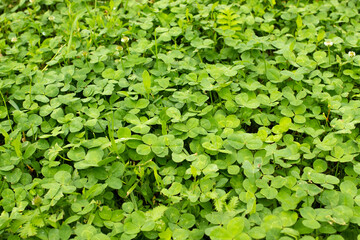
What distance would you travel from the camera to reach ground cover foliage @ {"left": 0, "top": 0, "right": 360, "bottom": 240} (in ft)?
6.50

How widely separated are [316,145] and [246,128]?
1.54 feet

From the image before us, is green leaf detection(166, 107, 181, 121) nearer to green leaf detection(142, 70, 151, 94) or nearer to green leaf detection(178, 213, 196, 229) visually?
green leaf detection(142, 70, 151, 94)

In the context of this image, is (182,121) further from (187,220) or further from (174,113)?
(187,220)

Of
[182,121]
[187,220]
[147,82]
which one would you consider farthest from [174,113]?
[187,220]

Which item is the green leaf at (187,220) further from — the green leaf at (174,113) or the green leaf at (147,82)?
the green leaf at (147,82)

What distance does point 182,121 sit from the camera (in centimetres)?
243

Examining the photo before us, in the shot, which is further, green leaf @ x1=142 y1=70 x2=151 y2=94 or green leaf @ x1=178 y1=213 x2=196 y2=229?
green leaf @ x1=142 y1=70 x2=151 y2=94

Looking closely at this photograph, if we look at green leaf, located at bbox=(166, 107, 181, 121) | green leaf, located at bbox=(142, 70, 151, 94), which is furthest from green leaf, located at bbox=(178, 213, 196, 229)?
green leaf, located at bbox=(142, 70, 151, 94)

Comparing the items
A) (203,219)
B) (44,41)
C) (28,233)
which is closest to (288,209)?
(203,219)

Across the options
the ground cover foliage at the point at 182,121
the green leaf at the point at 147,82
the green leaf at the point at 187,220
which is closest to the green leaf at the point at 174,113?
the ground cover foliage at the point at 182,121

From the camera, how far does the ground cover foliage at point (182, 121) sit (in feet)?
6.50

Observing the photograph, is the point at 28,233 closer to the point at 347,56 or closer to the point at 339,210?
the point at 339,210

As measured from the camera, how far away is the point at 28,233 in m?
1.91

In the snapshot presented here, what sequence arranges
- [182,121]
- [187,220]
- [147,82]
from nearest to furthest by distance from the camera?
1. [187,220]
2. [182,121]
3. [147,82]
